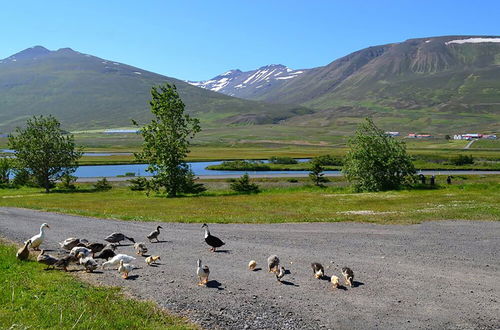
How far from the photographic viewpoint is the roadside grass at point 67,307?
1122 cm

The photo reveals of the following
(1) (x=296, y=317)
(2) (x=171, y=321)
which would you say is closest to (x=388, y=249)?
(1) (x=296, y=317)

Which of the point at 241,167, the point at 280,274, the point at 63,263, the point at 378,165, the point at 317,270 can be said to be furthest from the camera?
the point at 241,167

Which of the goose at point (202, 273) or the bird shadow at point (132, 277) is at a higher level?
the goose at point (202, 273)

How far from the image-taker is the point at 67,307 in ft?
40.3

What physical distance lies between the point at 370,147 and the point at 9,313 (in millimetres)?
53112

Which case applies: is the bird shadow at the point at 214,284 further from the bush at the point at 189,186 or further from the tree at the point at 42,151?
the tree at the point at 42,151

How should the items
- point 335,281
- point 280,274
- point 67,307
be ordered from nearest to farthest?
point 67,307
point 335,281
point 280,274

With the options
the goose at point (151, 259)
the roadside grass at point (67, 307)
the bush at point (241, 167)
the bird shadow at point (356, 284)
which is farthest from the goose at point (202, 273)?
the bush at point (241, 167)

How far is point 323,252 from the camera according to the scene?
66.8ft

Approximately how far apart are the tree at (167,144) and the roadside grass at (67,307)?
41.5 meters

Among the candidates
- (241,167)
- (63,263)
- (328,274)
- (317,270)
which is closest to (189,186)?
(63,263)

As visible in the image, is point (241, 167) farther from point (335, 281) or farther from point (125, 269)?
point (335, 281)

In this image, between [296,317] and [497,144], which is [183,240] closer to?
[296,317]

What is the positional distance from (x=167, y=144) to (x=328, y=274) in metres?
43.1
